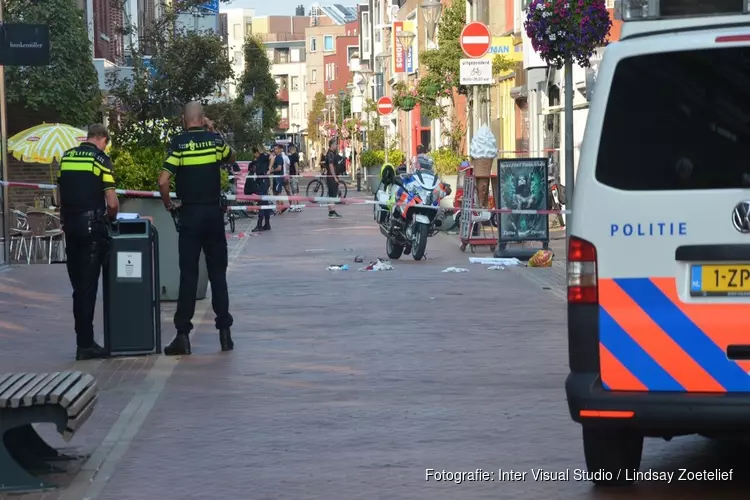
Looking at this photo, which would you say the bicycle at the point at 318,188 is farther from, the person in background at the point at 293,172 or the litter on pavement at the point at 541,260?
the litter on pavement at the point at 541,260

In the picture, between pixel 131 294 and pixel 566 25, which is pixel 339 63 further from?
pixel 131 294

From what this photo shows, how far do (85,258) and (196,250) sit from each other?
883mm

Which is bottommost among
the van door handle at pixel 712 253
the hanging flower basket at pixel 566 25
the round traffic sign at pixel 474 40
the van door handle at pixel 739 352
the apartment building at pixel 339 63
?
the van door handle at pixel 739 352

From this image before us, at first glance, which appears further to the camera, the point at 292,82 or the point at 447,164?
the point at 292,82

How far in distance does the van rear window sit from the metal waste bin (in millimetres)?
6360

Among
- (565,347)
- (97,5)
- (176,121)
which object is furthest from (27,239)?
(97,5)

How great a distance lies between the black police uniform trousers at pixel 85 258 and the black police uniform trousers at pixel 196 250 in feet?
2.09

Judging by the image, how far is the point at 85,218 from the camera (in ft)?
39.8

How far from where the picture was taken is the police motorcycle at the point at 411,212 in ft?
75.2

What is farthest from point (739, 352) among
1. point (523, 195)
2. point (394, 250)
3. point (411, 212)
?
point (394, 250)

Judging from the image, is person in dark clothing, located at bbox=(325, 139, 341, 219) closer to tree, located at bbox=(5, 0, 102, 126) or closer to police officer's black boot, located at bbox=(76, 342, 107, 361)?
tree, located at bbox=(5, 0, 102, 126)

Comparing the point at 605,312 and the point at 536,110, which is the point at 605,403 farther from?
the point at 536,110

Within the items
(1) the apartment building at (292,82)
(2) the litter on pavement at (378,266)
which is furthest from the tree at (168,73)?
(1) the apartment building at (292,82)

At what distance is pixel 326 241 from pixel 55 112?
728cm
